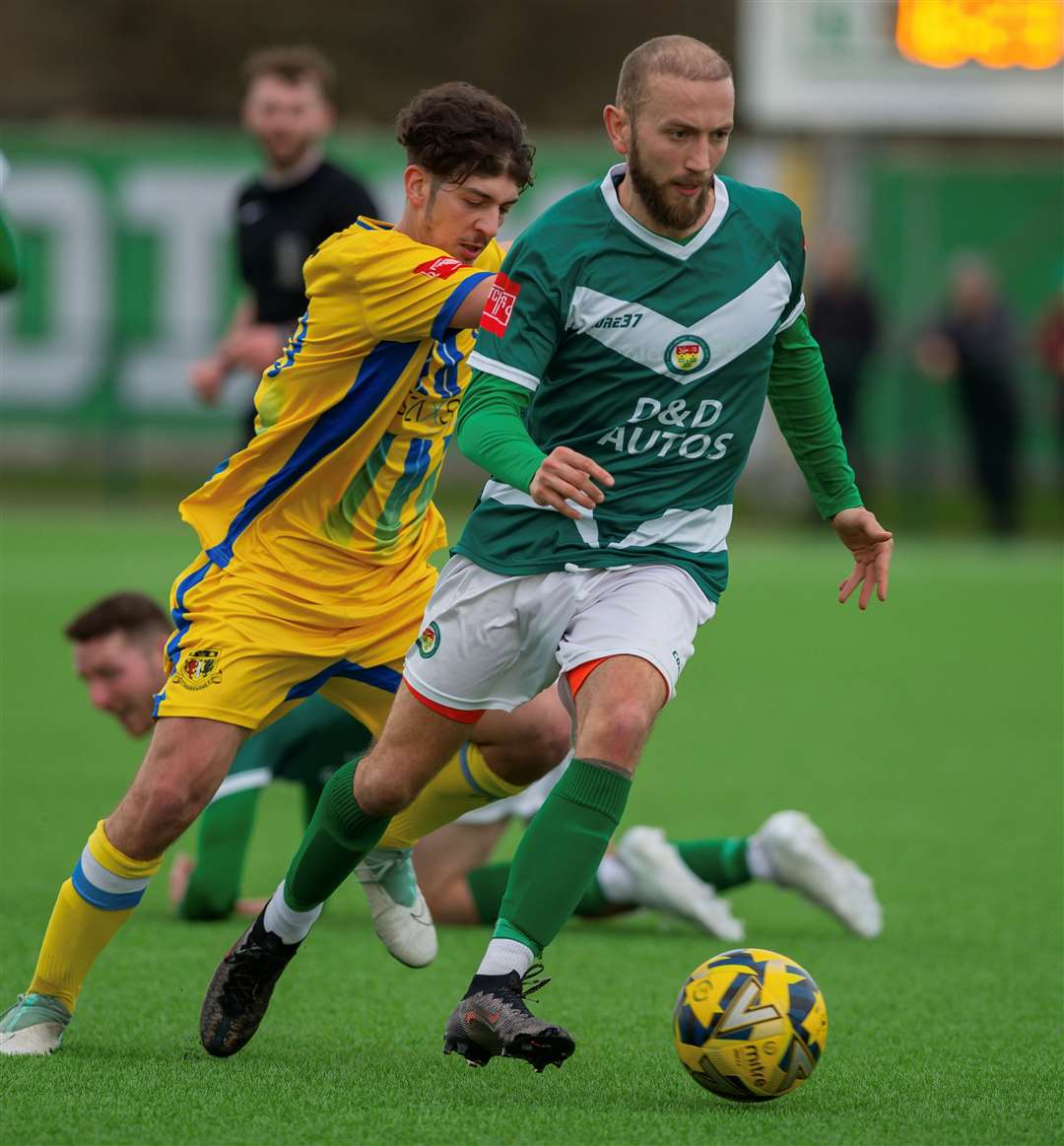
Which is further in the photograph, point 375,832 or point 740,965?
point 375,832

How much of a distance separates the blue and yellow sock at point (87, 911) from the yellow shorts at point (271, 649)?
0.34 m

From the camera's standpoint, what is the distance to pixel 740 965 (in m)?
4.32

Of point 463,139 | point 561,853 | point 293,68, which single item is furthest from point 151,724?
point 293,68

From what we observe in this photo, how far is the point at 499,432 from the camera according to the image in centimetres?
425

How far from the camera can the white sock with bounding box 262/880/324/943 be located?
4762 mm

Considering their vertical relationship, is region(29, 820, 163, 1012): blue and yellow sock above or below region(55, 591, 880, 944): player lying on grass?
above

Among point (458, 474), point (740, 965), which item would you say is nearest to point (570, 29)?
point (458, 474)

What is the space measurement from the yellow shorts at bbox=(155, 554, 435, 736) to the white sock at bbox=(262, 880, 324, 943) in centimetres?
40

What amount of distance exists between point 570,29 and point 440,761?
979 inches

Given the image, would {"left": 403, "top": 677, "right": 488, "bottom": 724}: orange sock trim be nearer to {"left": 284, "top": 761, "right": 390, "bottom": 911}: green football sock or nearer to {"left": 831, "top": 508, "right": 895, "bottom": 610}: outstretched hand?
{"left": 284, "top": 761, "right": 390, "bottom": 911}: green football sock

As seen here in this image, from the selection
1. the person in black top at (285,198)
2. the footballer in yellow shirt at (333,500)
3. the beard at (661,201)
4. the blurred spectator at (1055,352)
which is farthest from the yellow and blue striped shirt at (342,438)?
the blurred spectator at (1055,352)

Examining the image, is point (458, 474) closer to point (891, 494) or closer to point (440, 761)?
point (891, 494)

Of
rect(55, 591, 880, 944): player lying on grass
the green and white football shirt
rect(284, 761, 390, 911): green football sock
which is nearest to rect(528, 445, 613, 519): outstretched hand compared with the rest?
the green and white football shirt

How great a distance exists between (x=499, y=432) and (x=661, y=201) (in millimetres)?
606
